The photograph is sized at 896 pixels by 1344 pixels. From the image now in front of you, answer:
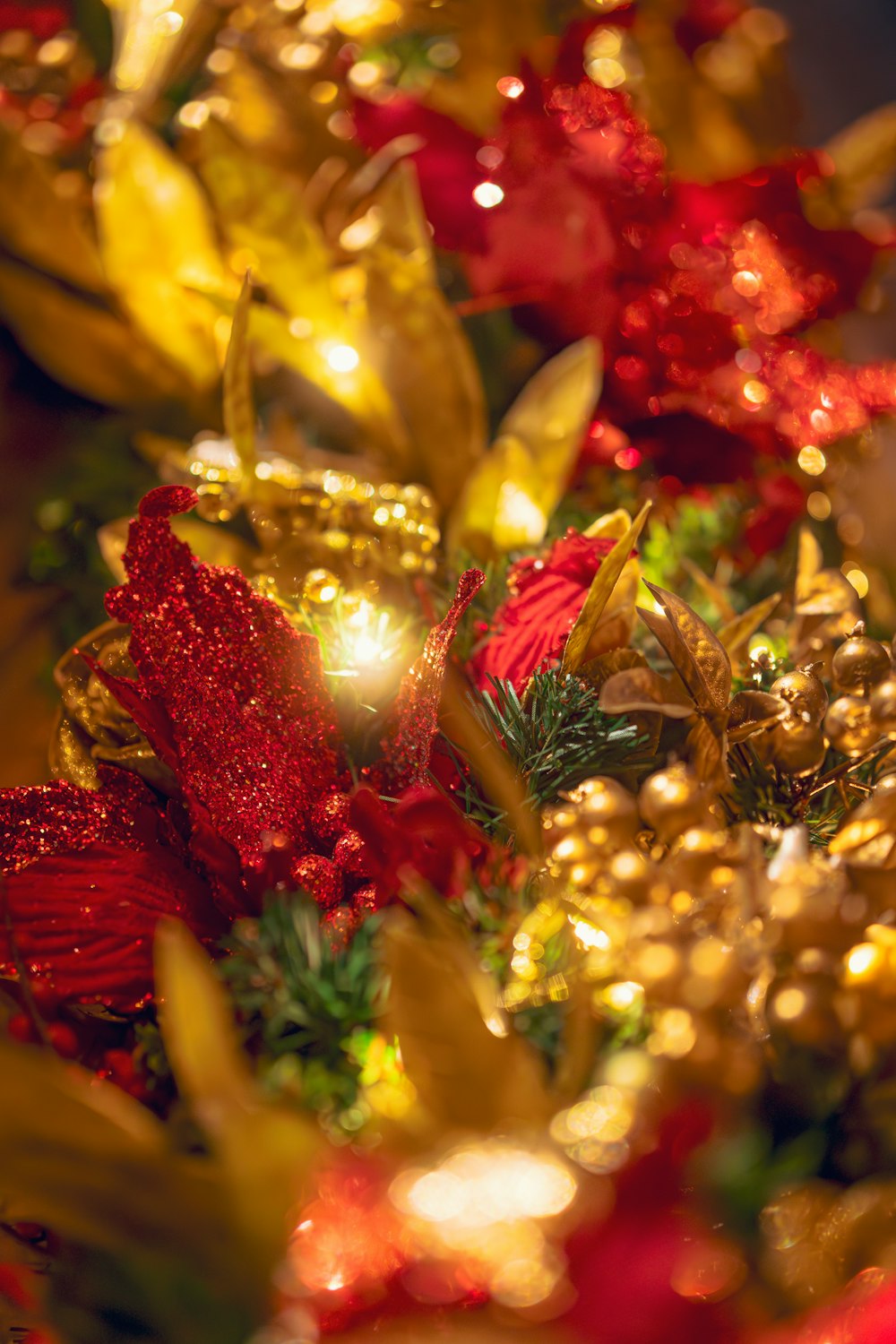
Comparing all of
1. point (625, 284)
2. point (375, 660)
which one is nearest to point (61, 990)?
point (375, 660)

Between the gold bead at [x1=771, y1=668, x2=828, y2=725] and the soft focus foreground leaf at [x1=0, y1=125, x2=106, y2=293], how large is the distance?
448mm

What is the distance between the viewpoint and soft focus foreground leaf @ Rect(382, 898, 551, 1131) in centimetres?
22

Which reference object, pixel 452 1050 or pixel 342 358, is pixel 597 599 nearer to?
pixel 452 1050

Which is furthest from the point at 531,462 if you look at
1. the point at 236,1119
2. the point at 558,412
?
the point at 236,1119

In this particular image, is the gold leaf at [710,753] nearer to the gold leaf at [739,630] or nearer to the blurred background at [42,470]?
the gold leaf at [739,630]

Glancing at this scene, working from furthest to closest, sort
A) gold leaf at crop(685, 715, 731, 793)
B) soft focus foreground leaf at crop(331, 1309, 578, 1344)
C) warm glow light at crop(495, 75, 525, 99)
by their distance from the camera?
1. warm glow light at crop(495, 75, 525, 99)
2. gold leaf at crop(685, 715, 731, 793)
3. soft focus foreground leaf at crop(331, 1309, 578, 1344)

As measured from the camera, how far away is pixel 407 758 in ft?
1.09

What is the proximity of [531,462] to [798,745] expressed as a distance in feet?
0.77

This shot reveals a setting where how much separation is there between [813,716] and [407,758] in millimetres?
130

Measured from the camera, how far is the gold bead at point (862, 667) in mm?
315

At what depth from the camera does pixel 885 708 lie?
290mm

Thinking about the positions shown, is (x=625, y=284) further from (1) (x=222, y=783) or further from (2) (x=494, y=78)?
(1) (x=222, y=783)

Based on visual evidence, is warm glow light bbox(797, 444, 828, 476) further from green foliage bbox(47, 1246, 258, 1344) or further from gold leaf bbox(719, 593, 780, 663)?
green foliage bbox(47, 1246, 258, 1344)

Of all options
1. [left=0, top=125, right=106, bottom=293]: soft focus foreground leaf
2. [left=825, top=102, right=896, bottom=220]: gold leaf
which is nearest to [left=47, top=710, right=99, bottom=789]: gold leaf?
[left=0, top=125, right=106, bottom=293]: soft focus foreground leaf
